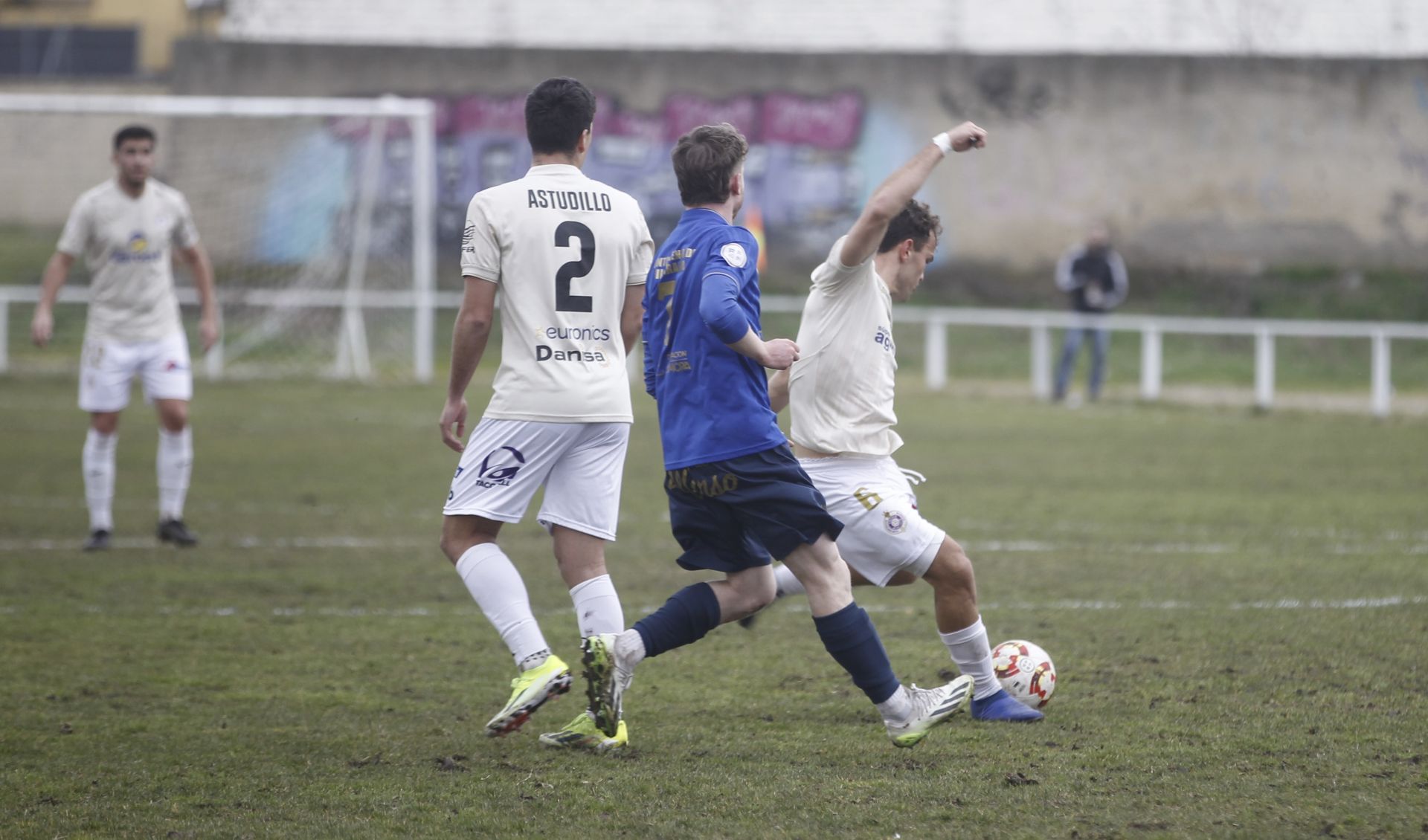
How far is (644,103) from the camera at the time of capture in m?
24.7

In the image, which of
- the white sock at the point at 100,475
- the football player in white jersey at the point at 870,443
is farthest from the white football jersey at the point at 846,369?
the white sock at the point at 100,475

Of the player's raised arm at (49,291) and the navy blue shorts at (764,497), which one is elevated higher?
the player's raised arm at (49,291)

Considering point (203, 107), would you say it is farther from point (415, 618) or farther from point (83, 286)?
point (415, 618)

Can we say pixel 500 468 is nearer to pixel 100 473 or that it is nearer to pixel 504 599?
pixel 504 599

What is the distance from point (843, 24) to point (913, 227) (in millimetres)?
24086

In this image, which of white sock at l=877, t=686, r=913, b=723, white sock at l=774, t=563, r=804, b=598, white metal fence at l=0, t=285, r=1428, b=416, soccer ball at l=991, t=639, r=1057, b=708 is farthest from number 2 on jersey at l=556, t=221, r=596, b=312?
white metal fence at l=0, t=285, r=1428, b=416

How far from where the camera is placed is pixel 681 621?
467cm

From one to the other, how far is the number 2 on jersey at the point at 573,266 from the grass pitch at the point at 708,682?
1287 mm

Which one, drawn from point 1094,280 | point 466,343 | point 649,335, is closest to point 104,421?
point 466,343

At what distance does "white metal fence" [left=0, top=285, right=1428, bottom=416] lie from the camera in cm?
1794

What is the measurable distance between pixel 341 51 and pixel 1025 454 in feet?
50.1

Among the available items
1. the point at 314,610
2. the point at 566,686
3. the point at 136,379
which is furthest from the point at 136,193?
the point at 136,379

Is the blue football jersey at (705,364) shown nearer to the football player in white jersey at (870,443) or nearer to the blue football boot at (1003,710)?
the football player in white jersey at (870,443)

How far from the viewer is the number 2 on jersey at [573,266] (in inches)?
183
